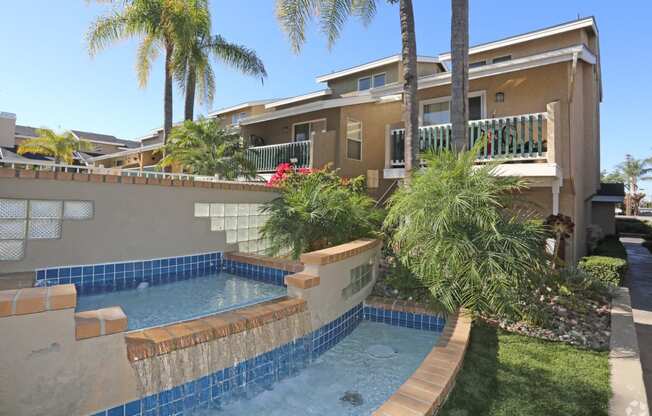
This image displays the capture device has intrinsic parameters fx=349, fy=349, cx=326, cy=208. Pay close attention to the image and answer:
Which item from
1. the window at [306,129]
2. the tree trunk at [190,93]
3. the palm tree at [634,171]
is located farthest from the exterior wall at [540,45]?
the palm tree at [634,171]

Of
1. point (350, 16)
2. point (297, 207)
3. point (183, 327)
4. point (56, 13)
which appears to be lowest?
point (183, 327)

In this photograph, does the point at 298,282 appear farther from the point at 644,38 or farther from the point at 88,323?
the point at 644,38

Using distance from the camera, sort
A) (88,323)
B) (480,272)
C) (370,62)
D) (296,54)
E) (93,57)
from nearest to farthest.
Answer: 1. (88,323)
2. (480,272)
3. (296,54)
4. (93,57)
5. (370,62)

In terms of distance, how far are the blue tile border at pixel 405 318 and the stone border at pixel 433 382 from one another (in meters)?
0.78

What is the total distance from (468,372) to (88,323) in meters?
3.56

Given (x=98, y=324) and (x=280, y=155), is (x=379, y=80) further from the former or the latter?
(x=98, y=324)

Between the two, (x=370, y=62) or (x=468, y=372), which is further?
(x=370, y=62)

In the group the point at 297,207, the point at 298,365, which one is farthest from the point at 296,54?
the point at 298,365

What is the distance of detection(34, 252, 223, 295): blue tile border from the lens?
5.39 meters

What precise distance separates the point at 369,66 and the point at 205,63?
8.02m

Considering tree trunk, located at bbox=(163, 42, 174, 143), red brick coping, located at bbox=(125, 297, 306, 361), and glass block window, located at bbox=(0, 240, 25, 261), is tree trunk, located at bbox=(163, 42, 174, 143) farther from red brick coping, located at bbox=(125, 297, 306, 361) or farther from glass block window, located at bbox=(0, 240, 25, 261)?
red brick coping, located at bbox=(125, 297, 306, 361)

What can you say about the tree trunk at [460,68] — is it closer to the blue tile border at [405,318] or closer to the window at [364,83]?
the blue tile border at [405,318]

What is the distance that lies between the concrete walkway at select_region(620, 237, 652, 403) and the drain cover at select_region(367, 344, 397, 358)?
274 cm

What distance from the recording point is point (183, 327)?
331cm
